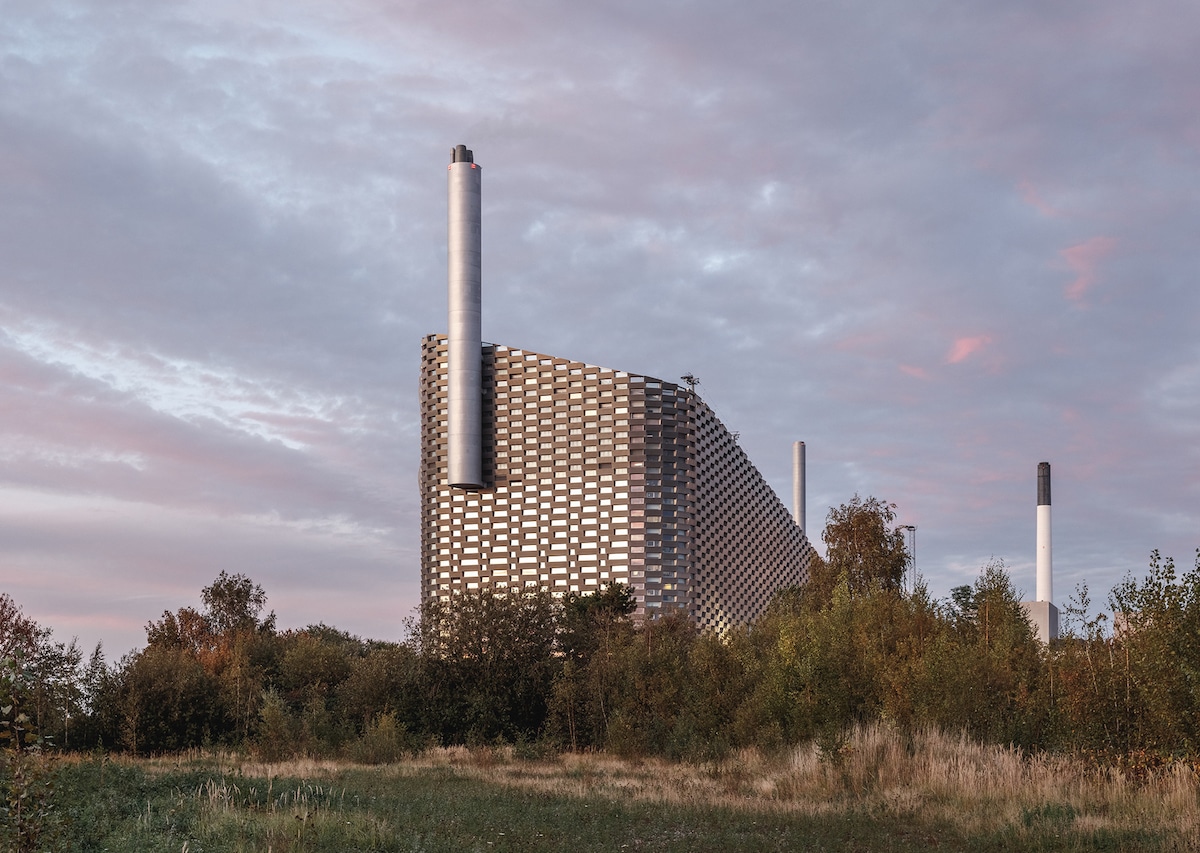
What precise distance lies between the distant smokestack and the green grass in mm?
87323

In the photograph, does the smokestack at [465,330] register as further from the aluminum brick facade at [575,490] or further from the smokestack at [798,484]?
the smokestack at [798,484]

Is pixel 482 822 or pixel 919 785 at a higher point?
pixel 482 822

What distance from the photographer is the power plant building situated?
91.7 metres

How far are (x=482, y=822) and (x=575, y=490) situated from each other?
7500 centimetres

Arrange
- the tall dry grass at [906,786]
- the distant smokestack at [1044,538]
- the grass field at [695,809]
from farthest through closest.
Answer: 1. the distant smokestack at [1044,538]
2. the tall dry grass at [906,786]
3. the grass field at [695,809]

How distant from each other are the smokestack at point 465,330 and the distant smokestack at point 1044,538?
175 feet

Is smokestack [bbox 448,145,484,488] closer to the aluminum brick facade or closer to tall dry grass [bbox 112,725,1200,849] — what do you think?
the aluminum brick facade

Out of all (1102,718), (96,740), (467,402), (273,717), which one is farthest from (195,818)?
(467,402)

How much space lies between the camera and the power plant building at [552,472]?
9169cm

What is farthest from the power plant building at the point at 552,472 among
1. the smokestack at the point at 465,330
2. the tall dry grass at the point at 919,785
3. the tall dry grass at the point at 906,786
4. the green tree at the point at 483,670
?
the tall dry grass at the point at 919,785

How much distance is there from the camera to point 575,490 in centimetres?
9469

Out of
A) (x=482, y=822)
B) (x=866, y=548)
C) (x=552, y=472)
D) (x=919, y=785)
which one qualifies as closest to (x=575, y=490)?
(x=552, y=472)

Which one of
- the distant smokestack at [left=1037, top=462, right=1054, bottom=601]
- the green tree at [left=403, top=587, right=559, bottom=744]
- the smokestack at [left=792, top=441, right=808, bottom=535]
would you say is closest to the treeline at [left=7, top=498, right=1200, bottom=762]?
the green tree at [left=403, top=587, right=559, bottom=744]

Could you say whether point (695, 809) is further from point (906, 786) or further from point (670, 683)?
point (670, 683)
